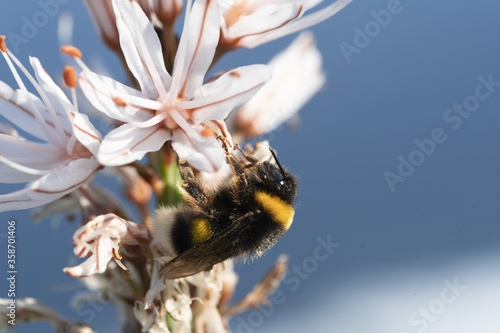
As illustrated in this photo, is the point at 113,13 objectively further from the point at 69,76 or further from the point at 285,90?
the point at 285,90

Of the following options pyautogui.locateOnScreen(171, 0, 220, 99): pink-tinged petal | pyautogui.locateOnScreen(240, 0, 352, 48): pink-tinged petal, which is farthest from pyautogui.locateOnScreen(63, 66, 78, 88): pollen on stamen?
pyautogui.locateOnScreen(240, 0, 352, 48): pink-tinged petal

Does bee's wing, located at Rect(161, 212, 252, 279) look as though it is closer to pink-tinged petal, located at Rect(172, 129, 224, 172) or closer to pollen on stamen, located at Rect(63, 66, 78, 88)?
pink-tinged petal, located at Rect(172, 129, 224, 172)

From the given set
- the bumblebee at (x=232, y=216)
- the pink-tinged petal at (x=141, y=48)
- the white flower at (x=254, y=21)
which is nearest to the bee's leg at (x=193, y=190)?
the bumblebee at (x=232, y=216)

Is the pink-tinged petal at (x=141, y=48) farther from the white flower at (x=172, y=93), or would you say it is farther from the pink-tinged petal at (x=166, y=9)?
the pink-tinged petal at (x=166, y=9)

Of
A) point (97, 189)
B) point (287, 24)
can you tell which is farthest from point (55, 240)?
point (287, 24)

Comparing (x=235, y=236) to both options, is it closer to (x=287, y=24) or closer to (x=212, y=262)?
(x=212, y=262)

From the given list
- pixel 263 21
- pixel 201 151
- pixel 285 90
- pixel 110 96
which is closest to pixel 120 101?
pixel 110 96

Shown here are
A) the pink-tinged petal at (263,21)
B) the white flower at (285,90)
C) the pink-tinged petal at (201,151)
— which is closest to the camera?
the pink-tinged petal at (201,151)
